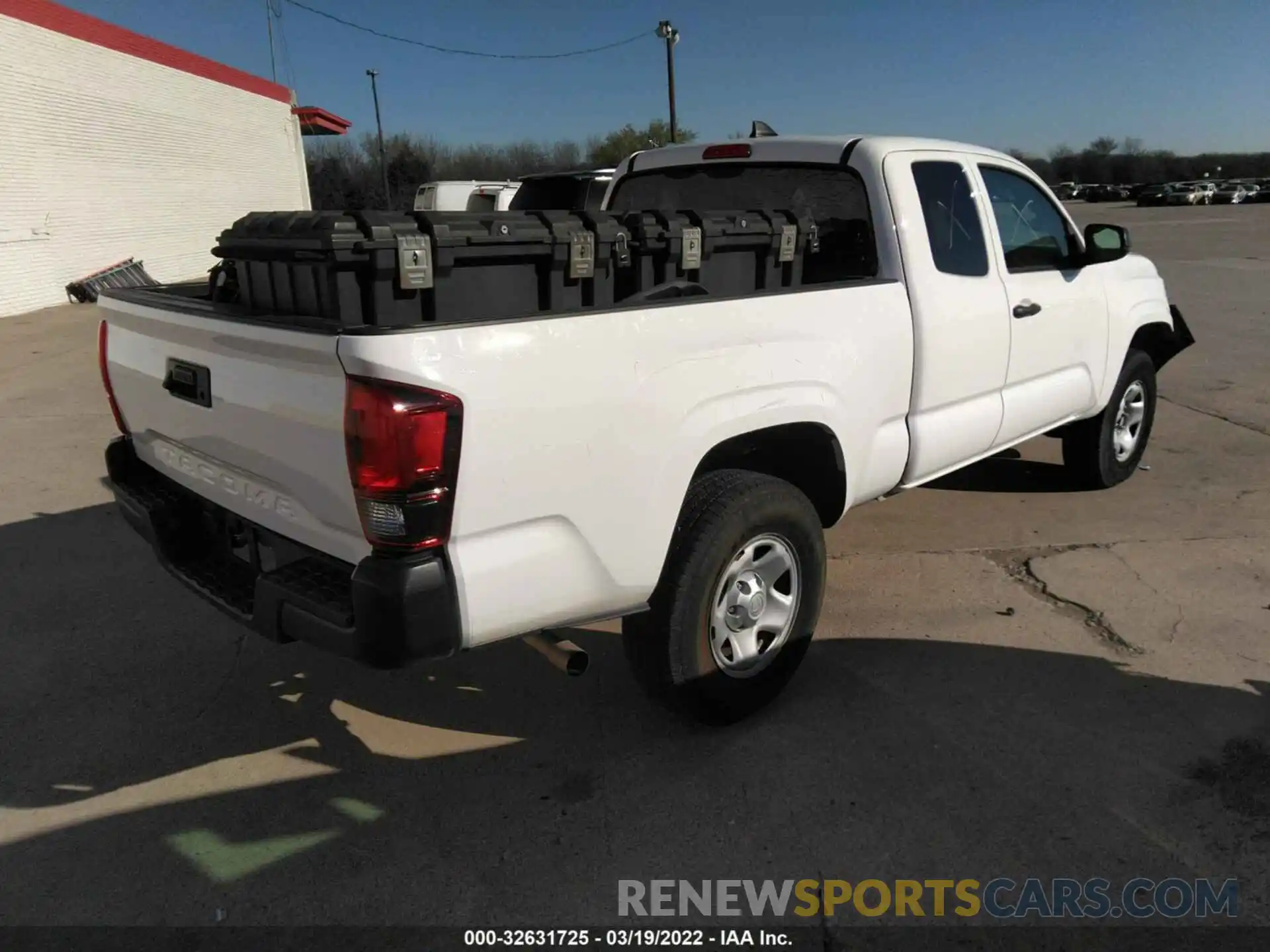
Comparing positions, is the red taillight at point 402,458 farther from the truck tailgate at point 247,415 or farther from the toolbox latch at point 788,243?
the toolbox latch at point 788,243

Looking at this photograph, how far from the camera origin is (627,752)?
3154 mm

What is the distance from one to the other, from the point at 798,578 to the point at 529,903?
1.42 m

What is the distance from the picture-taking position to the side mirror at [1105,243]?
4.70 meters

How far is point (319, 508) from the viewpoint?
8.00 ft

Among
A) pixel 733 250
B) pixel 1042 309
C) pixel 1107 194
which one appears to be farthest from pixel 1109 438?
pixel 1107 194

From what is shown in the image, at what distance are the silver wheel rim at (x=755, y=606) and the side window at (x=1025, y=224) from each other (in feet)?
6.65

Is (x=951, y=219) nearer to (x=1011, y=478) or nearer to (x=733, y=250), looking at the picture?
(x=733, y=250)

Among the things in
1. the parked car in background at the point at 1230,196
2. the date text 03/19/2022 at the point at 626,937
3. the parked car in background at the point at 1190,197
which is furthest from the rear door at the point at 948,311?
the parked car in background at the point at 1230,196

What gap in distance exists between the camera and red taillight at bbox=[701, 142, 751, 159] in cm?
425

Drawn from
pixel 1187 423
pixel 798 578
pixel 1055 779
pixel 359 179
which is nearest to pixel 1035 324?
pixel 798 578

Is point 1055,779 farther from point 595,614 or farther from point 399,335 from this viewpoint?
point 399,335

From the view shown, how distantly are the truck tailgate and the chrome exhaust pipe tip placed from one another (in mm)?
608

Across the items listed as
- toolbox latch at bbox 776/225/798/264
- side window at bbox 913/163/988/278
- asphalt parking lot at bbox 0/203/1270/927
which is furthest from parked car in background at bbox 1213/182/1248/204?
toolbox latch at bbox 776/225/798/264

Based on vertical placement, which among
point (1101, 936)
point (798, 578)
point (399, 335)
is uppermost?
point (399, 335)
